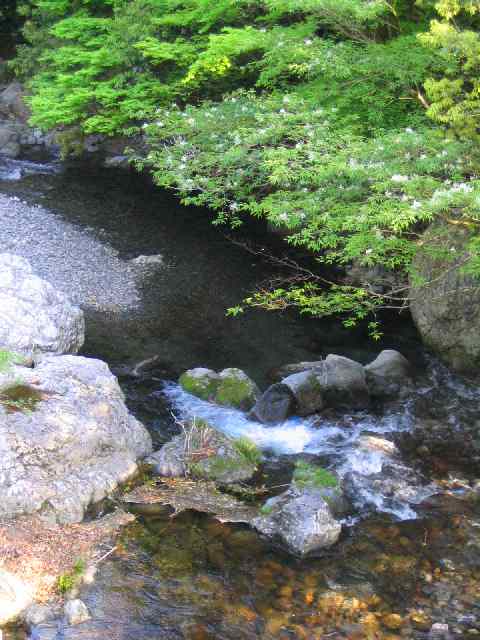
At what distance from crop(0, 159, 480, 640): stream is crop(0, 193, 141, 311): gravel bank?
0.15 m

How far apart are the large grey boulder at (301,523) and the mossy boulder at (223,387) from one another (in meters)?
2.65

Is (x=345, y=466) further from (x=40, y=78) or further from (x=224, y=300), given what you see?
(x=40, y=78)

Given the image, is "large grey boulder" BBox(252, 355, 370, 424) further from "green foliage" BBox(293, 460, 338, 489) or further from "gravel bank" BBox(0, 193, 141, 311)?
"gravel bank" BBox(0, 193, 141, 311)

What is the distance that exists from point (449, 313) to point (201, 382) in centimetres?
444

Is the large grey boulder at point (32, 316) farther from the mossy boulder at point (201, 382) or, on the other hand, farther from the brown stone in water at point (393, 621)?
the brown stone in water at point (393, 621)

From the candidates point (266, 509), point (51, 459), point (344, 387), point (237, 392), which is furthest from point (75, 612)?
point (344, 387)

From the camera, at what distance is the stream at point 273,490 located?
6.17 meters

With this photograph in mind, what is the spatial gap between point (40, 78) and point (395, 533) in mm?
17465

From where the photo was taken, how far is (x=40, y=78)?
19.7 m

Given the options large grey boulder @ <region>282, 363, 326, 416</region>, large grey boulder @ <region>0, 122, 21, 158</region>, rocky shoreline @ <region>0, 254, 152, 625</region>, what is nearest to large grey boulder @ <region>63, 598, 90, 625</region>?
rocky shoreline @ <region>0, 254, 152, 625</region>

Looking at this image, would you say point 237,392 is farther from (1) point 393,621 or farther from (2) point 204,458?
(1) point 393,621

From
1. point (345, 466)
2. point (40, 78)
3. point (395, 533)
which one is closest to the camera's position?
point (395, 533)

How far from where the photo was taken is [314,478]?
8023 millimetres

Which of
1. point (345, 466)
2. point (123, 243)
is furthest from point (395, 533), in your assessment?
point (123, 243)
